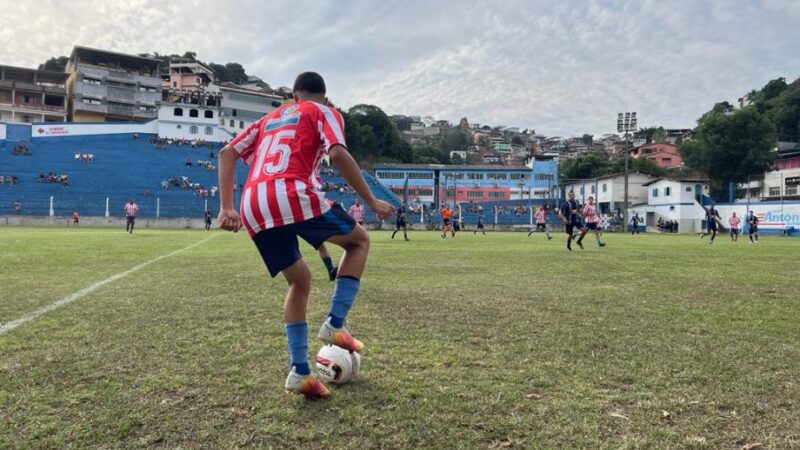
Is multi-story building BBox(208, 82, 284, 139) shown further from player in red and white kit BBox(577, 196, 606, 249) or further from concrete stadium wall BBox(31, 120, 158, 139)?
player in red and white kit BBox(577, 196, 606, 249)

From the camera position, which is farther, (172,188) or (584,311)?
(172,188)

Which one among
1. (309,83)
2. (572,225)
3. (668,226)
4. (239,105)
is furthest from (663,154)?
(309,83)

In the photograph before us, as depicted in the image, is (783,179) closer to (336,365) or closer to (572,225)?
(572,225)

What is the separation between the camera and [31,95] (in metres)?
75.9

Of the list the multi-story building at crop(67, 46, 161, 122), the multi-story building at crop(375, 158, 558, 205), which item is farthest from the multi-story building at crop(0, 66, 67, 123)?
the multi-story building at crop(375, 158, 558, 205)

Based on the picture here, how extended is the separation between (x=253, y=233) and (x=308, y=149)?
614 mm

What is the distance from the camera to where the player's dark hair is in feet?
11.5

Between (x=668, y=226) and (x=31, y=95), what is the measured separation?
82.7 m

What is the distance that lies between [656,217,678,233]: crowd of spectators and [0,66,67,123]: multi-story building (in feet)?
253

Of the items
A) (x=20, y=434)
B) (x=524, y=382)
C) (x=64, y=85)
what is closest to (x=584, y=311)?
(x=524, y=382)

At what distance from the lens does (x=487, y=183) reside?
7438 centimetres

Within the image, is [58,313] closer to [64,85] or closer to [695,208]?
[695,208]

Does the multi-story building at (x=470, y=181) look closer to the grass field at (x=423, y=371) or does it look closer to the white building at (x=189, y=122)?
the white building at (x=189, y=122)

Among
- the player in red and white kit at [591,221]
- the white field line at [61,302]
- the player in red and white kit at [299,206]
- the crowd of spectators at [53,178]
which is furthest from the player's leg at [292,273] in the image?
the crowd of spectators at [53,178]
